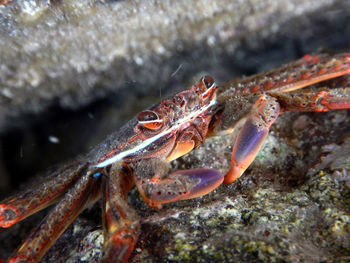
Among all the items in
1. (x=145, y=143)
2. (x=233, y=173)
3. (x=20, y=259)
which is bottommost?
(x=233, y=173)

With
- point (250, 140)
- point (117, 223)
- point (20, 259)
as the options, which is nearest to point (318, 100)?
point (250, 140)

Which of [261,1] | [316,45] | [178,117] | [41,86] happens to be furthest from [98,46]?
[316,45]

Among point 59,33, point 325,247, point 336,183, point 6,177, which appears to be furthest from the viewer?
point 6,177

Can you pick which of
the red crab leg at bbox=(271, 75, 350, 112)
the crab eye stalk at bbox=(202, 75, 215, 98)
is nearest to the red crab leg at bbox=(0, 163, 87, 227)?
the crab eye stalk at bbox=(202, 75, 215, 98)

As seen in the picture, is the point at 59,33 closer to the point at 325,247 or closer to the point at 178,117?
the point at 178,117

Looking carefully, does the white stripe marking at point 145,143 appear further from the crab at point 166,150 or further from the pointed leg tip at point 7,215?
the pointed leg tip at point 7,215

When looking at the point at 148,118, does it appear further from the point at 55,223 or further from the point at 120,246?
the point at 55,223

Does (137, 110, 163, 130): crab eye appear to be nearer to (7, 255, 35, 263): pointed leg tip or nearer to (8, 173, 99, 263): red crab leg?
(8, 173, 99, 263): red crab leg
